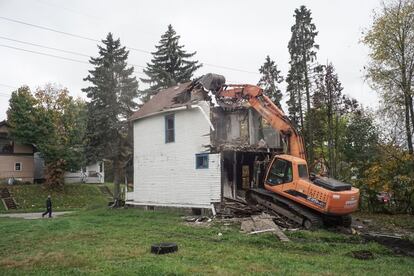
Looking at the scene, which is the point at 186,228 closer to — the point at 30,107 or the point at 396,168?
the point at 396,168

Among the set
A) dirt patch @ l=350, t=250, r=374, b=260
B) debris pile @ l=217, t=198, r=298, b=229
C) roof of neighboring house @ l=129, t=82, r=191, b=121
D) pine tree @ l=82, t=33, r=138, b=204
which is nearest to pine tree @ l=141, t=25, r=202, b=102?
pine tree @ l=82, t=33, r=138, b=204

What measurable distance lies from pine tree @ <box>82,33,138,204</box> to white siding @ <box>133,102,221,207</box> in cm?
760

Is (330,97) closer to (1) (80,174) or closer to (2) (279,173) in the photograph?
(2) (279,173)

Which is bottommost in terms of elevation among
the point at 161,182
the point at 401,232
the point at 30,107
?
the point at 401,232

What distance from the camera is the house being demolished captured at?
67.9ft

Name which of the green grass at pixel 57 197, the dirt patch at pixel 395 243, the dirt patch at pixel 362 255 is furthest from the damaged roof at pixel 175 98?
the dirt patch at pixel 362 255

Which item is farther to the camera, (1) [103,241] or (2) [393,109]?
(2) [393,109]

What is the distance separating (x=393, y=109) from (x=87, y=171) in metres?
36.2

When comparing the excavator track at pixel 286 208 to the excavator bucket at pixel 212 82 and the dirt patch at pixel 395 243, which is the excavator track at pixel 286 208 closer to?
the dirt patch at pixel 395 243

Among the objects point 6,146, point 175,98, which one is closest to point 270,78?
point 175,98

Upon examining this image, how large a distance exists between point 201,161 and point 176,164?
198cm

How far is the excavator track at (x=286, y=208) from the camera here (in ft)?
51.1

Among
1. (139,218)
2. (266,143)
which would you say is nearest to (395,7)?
(266,143)

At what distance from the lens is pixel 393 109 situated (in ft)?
75.1
